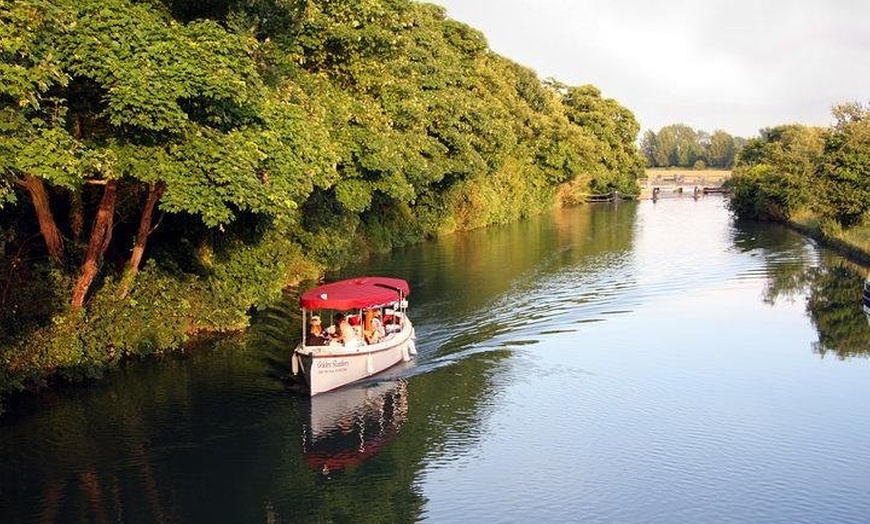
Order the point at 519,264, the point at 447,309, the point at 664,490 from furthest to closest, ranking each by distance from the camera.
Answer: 1. the point at 519,264
2. the point at 447,309
3. the point at 664,490

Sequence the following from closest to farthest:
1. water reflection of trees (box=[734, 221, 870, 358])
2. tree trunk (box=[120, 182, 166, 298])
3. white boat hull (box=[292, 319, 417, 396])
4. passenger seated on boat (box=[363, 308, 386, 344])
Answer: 1. white boat hull (box=[292, 319, 417, 396])
2. tree trunk (box=[120, 182, 166, 298])
3. passenger seated on boat (box=[363, 308, 386, 344])
4. water reflection of trees (box=[734, 221, 870, 358])

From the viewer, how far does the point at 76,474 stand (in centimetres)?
1948

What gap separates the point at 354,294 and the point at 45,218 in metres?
8.98

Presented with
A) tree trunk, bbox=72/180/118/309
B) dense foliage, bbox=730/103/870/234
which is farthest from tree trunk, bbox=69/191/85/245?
dense foliage, bbox=730/103/870/234

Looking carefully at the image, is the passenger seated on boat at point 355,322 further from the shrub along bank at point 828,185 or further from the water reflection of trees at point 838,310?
the shrub along bank at point 828,185

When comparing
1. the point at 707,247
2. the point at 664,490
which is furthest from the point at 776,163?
the point at 664,490

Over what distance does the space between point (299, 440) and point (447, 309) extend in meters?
16.0

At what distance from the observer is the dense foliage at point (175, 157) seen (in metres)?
19.3

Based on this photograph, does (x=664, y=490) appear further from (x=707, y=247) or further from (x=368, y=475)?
(x=707, y=247)

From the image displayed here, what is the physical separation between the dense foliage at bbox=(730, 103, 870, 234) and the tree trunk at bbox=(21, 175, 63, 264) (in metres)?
45.4

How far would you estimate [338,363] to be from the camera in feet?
83.4

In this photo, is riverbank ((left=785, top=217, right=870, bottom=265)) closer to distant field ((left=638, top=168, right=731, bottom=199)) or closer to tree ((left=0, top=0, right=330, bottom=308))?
tree ((left=0, top=0, right=330, bottom=308))

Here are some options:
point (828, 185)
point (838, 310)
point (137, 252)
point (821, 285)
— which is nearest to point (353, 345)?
point (137, 252)

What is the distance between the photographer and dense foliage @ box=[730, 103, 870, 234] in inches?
2157
